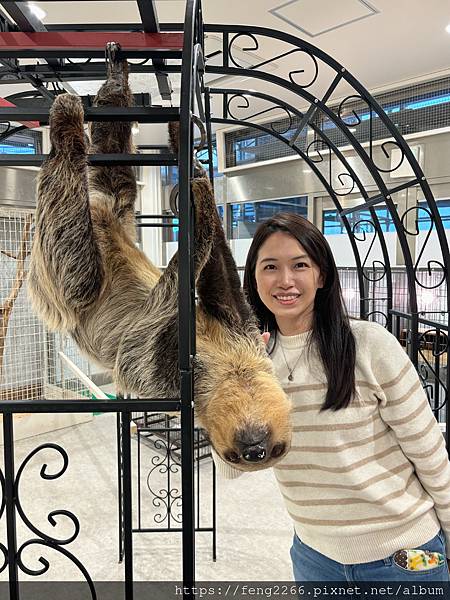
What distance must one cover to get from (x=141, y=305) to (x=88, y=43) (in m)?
0.70

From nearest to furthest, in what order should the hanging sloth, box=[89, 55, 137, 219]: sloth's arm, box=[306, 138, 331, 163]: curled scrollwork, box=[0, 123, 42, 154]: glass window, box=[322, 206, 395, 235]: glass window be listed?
the hanging sloth, box=[89, 55, 137, 219]: sloth's arm, box=[306, 138, 331, 163]: curled scrollwork, box=[322, 206, 395, 235]: glass window, box=[0, 123, 42, 154]: glass window

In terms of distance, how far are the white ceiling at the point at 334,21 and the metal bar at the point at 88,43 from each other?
3.20 ft

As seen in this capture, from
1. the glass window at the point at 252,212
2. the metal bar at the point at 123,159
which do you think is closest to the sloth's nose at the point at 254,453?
the metal bar at the point at 123,159

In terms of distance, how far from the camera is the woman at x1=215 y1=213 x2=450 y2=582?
105cm

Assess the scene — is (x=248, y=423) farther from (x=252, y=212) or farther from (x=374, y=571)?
(x=252, y=212)

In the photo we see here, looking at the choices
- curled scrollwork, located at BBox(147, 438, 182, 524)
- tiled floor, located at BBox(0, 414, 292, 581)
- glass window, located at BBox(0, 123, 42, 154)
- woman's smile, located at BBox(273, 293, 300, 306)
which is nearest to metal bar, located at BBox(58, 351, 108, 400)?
tiled floor, located at BBox(0, 414, 292, 581)

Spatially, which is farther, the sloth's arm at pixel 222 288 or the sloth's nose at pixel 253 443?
the sloth's arm at pixel 222 288

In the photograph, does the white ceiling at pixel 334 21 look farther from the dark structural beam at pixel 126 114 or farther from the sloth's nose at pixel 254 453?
the sloth's nose at pixel 254 453

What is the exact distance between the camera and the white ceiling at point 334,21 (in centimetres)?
252

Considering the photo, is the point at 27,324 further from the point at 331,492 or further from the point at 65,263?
the point at 331,492

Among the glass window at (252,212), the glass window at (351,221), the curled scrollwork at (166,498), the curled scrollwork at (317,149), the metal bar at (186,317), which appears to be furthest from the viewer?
the glass window at (252,212)

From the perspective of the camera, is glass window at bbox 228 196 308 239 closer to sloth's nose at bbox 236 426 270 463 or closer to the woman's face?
the woman's face

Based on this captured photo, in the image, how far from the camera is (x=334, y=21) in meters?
2.72

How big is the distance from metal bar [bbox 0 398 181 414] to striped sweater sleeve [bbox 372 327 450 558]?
0.56 m
